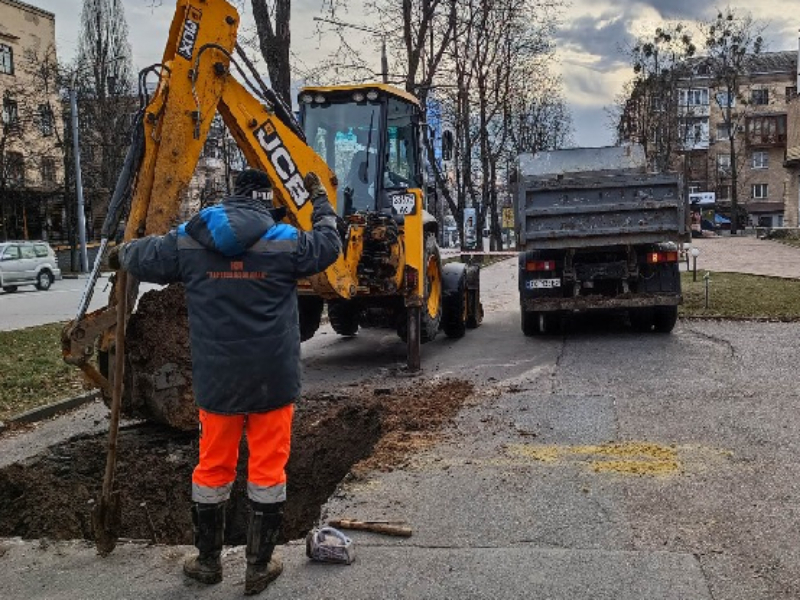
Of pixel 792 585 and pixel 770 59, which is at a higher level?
pixel 770 59

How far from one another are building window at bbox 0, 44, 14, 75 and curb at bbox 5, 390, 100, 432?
148 ft

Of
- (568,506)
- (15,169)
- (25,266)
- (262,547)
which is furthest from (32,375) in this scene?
(15,169)

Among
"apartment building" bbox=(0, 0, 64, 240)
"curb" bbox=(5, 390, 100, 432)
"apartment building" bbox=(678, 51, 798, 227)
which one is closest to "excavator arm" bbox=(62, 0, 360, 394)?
"curb" bbox=(5, 390, 100, 432)

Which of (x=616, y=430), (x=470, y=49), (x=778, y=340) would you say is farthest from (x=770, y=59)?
(x=616, y=430)

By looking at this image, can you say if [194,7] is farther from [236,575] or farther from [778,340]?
[778,340]

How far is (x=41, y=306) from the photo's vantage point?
21.4 meters

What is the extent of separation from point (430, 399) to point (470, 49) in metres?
25.4

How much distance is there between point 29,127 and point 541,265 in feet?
123

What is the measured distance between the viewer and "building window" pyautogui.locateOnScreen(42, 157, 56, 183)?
45406 mm

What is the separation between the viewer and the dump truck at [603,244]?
10.9m

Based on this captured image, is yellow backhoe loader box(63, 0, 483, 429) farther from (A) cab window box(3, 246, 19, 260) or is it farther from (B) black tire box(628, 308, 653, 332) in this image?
(A) cab window box(3, 246, 19, 260)

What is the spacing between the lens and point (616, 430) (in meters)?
6.79

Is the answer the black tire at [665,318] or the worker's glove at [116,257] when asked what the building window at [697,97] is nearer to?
the black tire at [665,318]

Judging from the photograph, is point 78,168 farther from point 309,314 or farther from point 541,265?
point 541,265
